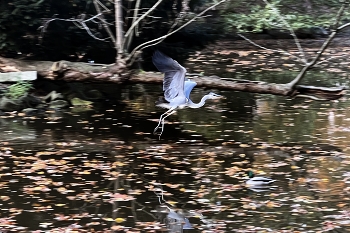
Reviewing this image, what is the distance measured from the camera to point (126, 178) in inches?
292

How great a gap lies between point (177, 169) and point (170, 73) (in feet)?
4.65

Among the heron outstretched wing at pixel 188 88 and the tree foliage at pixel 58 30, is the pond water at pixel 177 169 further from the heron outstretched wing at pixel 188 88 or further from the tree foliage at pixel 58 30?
the tree foliage at pixel 58 30

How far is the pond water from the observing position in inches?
239

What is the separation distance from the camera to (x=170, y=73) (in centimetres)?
837

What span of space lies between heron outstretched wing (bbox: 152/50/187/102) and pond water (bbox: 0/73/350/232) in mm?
864

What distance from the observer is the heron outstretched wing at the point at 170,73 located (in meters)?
8.16

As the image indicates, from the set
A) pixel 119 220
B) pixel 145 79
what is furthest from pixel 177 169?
pixel 145 79

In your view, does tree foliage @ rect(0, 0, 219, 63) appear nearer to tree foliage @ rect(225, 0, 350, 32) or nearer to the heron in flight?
the heron in flight

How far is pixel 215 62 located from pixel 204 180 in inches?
417

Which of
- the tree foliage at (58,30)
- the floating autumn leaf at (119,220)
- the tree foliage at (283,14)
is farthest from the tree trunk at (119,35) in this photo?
the tree foliage at (283,14)

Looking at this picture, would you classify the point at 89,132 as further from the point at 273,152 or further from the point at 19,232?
the point at 19,232

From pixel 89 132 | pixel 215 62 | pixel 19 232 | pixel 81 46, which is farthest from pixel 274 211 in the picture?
pixel 215 62

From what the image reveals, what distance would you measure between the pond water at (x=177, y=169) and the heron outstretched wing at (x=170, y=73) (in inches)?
34.0

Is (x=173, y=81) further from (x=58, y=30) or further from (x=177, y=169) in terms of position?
(x=58, y=30)
